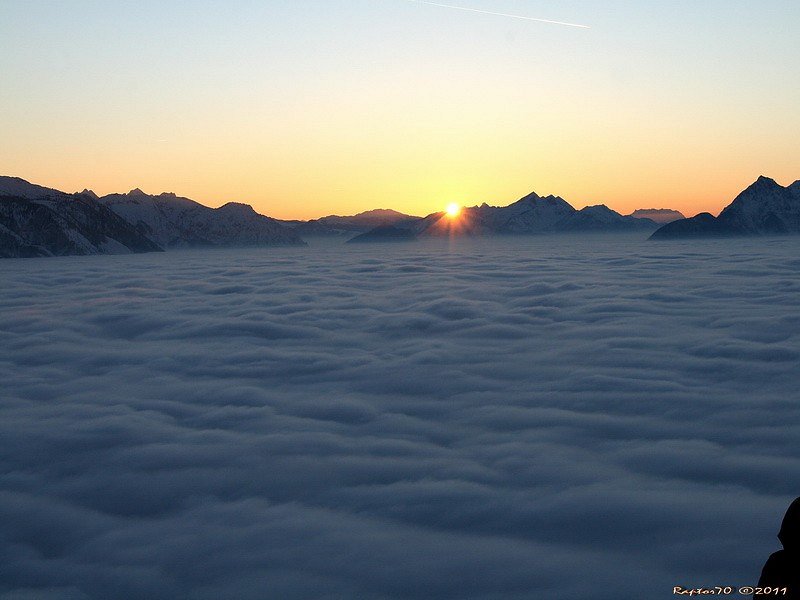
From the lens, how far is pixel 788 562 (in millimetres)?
3180

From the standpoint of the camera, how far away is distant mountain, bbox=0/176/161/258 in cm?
13525

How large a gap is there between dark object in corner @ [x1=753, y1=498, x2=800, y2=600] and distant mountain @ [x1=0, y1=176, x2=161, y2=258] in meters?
144

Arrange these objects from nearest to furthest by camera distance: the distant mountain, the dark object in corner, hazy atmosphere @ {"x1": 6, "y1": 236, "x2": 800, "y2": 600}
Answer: the dark object in corner
hazy atmosphere @ {"x1": 6, "y1": 236, "x2": 800, "y2": 600}
the distant mountain

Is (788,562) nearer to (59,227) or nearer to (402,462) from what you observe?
(402,462)

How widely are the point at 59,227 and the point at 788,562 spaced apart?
543ft

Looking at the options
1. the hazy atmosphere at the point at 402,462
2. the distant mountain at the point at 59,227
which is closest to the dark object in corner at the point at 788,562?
the hazy atmosphere at the point at 402,462

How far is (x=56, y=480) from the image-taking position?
6.82m

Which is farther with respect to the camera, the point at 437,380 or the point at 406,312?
the point at 406,312

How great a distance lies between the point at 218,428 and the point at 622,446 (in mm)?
4795

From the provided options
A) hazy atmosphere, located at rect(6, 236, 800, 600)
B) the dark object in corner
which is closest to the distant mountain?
hazy atmosphere, located at rect(6, 236, 800, 600)

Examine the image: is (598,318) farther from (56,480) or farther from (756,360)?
(56,480)

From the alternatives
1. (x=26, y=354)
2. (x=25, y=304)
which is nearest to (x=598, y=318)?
(x=26, y=354)

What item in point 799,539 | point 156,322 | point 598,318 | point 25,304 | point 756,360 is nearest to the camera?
point 799,539

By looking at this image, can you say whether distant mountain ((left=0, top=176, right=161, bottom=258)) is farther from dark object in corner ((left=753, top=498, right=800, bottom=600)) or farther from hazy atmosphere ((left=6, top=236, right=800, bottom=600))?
dark object in corner ((left=753, top=498, right=800, bottom=600))
